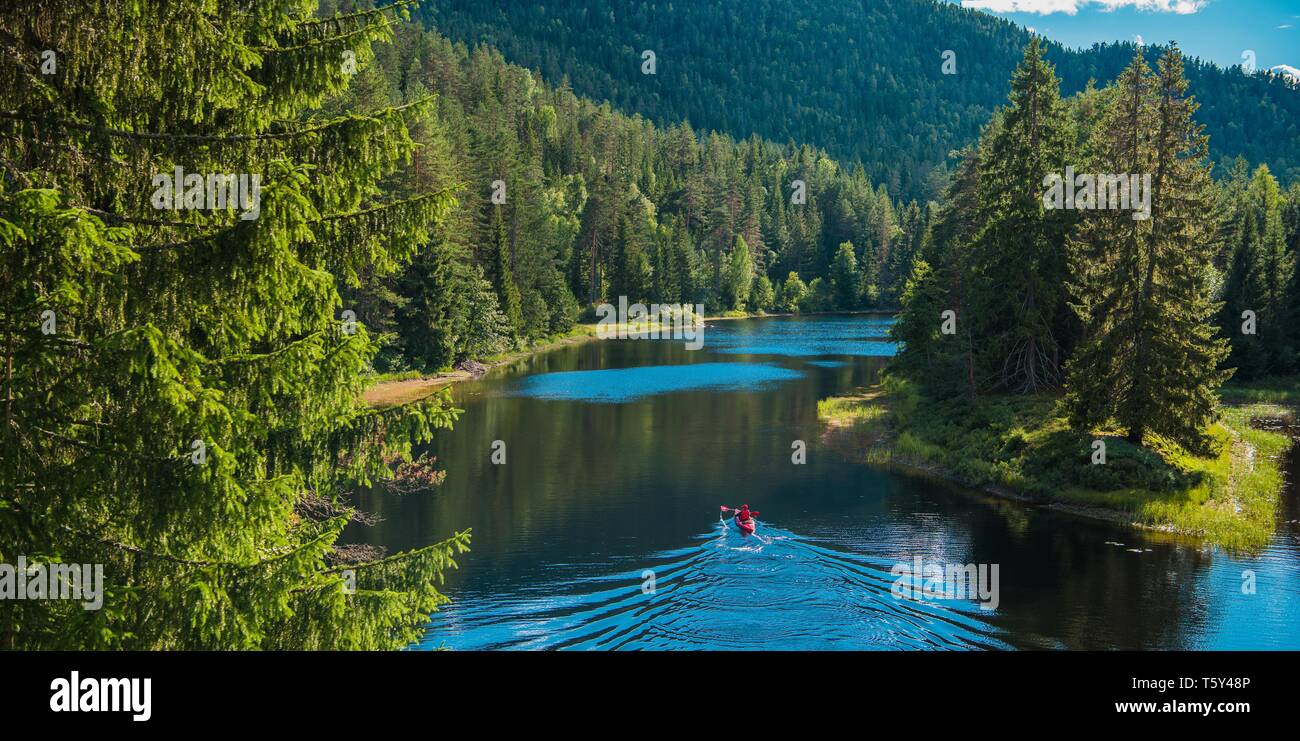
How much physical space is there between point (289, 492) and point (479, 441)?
1421 inches

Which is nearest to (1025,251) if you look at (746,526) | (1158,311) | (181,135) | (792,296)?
(1158,311)

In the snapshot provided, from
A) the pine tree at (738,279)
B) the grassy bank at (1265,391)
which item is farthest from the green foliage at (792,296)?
the grassy bank at (1265,391)

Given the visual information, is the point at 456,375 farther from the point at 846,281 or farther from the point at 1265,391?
the point at 846,281

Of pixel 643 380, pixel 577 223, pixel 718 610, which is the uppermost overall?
pixel 577 223

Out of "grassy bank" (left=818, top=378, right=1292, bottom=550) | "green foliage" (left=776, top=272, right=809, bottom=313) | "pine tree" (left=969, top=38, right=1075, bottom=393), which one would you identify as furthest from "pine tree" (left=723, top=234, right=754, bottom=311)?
"pine tree" (left=969, top=38, right=1075, bottom=393)

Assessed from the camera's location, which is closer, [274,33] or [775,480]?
[274,33]

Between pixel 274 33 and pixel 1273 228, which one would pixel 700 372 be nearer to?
pixel 1273 228

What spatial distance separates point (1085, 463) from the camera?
115 feet

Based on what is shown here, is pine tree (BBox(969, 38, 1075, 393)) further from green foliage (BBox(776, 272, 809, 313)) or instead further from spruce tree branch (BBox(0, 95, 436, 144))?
green foliage (BBox(776, 272, 809, 313))

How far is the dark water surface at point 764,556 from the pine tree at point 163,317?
468 inches

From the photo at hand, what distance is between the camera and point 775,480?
124 feet

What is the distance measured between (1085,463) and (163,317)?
33882 mm

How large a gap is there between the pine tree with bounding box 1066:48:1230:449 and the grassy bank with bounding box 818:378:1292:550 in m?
1.43

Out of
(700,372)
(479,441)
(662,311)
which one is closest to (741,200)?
(662,311)
